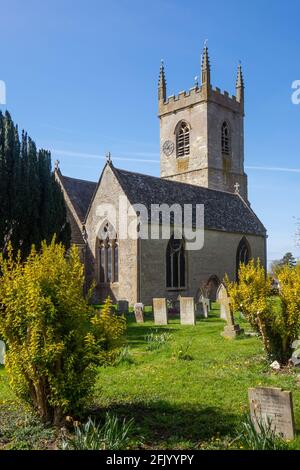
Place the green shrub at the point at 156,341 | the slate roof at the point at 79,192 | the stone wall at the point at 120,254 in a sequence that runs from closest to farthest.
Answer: the green shrub at the point at 156,341 → the stone wall at the point at 120,254 → the slate roof at the point at 79,192

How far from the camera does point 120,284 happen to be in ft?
76.3

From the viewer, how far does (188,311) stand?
15.3 m

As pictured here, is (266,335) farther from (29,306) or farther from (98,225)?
(98,225)

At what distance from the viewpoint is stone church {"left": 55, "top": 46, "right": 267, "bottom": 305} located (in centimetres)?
2323

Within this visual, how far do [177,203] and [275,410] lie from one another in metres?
21.3

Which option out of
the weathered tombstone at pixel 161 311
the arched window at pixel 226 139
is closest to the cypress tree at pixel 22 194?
the weathered tombstone at pixel 161 311

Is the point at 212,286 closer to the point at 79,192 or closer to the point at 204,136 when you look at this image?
the point at 79,192

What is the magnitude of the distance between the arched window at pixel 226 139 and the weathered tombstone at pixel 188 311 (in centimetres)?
2406

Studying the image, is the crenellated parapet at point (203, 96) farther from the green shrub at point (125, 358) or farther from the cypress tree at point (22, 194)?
the green shrub at point (125, 358)

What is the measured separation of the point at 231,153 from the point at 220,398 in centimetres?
3260

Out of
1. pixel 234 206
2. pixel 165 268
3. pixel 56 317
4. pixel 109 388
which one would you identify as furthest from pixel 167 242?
pixel 56 317

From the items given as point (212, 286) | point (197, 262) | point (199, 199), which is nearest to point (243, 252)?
point (212, 286)

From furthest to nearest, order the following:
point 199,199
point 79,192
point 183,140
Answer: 1. point 183,140
2. point 79,192
3. point 199,199

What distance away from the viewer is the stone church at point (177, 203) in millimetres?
23234
